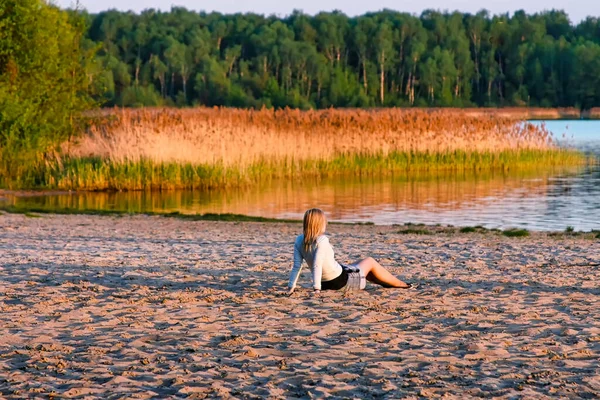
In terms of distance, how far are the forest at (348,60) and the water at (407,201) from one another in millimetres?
55782

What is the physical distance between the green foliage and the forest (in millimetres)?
54532

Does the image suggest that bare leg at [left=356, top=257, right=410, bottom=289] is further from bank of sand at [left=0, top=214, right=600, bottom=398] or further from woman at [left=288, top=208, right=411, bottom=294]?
bank of sand at [left=0, top=214, right=600, bottom=398]

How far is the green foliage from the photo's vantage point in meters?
28.1

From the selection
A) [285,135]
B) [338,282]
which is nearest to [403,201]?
[285,135]

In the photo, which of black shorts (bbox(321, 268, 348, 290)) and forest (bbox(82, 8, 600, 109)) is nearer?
black shorts (bbox(321, 268, 348, 290))

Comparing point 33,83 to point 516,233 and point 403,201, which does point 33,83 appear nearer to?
point 403,201

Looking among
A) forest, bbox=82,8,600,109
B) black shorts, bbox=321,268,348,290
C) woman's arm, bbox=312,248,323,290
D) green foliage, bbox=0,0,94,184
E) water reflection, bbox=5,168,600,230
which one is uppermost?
forest, bbox=82,8,600,109

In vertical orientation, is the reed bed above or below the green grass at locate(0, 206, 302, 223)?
above

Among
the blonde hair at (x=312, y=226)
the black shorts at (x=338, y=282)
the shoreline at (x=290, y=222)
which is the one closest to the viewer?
the blonde hair at (x=312, y=226)

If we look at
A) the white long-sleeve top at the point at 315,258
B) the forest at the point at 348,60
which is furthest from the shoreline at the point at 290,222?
the forest at the point at 348,60

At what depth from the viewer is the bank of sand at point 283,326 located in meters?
6.74

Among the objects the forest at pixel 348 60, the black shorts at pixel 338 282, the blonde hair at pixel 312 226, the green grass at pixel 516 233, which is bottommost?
the green grass at pixel 516 233

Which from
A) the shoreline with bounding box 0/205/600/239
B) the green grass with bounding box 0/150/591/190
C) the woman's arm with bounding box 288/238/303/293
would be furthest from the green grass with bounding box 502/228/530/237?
the green grass with bounding box 0/150/591/190

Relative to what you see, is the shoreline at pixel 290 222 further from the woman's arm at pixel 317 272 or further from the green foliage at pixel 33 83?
the woman's arm at pixel 317 272
